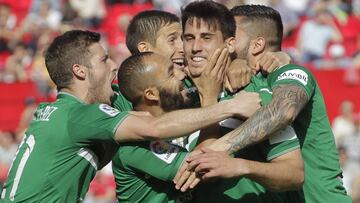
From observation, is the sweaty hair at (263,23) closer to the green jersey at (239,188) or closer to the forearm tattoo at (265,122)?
the green jersey at (239,188)

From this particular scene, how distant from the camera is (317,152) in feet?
21.8

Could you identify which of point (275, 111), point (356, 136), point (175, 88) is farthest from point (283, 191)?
point (356, 136)

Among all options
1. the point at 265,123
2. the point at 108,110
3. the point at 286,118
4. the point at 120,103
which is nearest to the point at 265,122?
the point at 265,123

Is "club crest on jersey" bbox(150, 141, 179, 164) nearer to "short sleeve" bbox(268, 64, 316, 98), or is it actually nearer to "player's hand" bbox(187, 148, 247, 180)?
"player's hand" bbox(187, 148, 247, 180)

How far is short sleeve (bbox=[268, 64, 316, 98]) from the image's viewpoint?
6.28 meters

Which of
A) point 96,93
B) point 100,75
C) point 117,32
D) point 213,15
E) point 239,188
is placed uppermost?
point 213,15

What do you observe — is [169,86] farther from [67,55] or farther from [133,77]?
[67,55]

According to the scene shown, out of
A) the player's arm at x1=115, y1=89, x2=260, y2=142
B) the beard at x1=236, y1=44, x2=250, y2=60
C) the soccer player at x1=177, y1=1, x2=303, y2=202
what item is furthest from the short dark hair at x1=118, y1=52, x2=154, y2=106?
the beard at x1=236, y1=44, x2=250, y2=60

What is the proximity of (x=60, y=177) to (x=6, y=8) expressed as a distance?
13.0 meters

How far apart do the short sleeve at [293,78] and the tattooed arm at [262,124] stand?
0.18 m

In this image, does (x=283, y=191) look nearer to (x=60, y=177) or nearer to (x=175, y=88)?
(x=175, y=88)

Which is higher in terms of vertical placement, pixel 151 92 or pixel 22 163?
pixel 151 92

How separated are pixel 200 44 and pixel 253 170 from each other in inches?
39.6

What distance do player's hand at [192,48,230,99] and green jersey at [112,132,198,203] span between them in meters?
0.39
